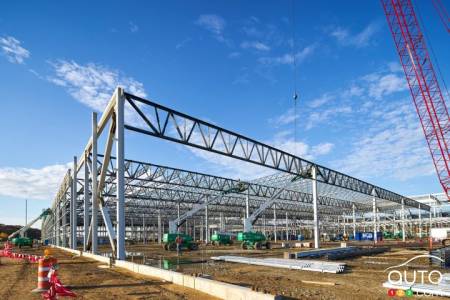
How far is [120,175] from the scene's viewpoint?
2223cm

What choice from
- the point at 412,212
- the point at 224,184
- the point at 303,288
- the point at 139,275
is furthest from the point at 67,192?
the point at 412,212

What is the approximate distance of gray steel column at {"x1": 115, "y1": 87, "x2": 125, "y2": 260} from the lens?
2197cm

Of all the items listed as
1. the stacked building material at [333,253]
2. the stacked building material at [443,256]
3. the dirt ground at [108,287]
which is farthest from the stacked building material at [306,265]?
the dirt ground at [108,287]

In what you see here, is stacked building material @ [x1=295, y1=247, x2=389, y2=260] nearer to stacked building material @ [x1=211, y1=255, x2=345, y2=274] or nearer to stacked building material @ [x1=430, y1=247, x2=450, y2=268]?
stacked building material @ [x1=211, y1=255, x2=345, y2=274]

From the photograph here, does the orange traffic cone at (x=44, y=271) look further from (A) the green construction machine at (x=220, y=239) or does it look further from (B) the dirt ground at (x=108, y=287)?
(A) the green construction machine at (x=220, y=239)

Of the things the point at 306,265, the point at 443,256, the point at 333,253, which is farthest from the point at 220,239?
the point at 443,256

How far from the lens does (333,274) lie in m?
18.8

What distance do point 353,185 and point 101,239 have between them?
68402 mm

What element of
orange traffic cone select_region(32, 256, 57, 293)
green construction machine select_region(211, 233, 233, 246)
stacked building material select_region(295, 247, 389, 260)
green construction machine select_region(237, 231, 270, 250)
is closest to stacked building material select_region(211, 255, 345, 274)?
stacked building material select_region(295, 247, 389, 260)

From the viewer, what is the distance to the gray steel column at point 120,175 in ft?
72.1

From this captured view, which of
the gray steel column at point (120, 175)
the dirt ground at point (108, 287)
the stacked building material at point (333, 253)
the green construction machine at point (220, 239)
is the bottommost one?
the green construction machine at point (220, 239)

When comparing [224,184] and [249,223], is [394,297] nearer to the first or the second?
[249,223]

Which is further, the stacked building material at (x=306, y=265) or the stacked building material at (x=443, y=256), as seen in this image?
the stacked building material at (x=443, y=256)

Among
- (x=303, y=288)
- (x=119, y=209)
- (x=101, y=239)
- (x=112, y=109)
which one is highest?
(x=112, y=109)
